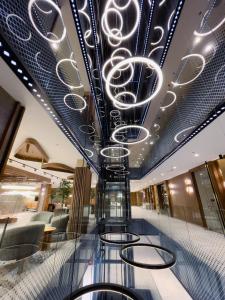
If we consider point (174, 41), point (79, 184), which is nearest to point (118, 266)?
point (79, 184)

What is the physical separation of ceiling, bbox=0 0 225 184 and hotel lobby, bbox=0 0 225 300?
3cm

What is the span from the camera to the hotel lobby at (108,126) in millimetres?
2115

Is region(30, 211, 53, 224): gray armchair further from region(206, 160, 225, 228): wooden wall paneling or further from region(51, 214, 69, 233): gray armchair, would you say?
region(206, 160, 225, 228): wooden wall paneling

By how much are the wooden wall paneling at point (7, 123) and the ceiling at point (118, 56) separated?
42 centimetres

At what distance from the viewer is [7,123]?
7.82 feet

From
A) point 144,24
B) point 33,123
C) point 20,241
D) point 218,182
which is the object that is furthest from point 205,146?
point 20,241

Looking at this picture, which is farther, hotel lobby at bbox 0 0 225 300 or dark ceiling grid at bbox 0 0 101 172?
hotel lobby at bbox 0 0 225 300

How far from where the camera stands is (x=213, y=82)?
362 centimetres

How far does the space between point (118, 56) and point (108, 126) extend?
4113 millimetres

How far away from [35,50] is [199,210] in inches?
400

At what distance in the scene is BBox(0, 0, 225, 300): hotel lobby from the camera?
2115 millimetres

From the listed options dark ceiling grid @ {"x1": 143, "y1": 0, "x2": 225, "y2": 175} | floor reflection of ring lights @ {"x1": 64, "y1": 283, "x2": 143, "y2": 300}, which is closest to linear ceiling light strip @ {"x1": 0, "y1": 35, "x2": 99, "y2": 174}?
floor reflection of ring lights @ {"x1": 64, "y1": 283, "x2": 143, "y2": 300}

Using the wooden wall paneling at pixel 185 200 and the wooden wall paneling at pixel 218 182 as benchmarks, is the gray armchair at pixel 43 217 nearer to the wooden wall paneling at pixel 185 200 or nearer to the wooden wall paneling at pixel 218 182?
the wooden wall paneling at pixel 218 182

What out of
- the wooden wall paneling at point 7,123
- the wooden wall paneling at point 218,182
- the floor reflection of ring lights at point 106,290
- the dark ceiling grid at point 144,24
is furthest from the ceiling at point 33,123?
the wooden wall paneling at point 218,182
